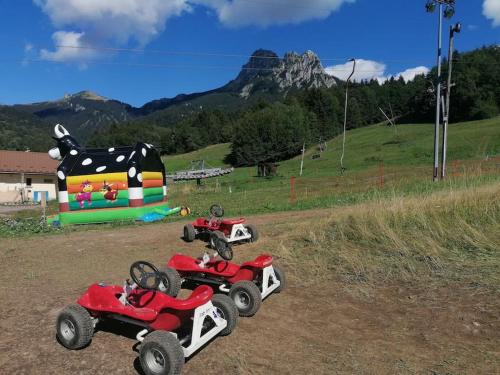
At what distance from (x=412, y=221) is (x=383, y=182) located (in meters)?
15.1

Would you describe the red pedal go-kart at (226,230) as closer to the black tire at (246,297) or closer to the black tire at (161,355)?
the black tire at (246,297)

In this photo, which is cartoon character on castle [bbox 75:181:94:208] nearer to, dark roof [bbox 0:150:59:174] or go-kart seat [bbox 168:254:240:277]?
go-kart seat [bbox 168:254:240:277]

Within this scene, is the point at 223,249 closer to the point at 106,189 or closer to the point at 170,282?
the point at 170,282

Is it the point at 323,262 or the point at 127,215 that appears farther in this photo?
the point at 127,215

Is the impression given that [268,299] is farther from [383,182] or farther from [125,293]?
[383,182]

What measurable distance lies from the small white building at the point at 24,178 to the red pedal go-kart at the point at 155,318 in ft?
138

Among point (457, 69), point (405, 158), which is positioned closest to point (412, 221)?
point (405, 158)

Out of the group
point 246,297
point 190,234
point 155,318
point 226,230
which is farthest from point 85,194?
point 155,318

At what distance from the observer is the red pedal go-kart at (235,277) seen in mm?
5031

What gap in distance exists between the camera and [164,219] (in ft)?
49.1

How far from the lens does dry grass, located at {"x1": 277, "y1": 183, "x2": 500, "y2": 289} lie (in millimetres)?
5969

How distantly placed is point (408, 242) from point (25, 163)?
47308mm

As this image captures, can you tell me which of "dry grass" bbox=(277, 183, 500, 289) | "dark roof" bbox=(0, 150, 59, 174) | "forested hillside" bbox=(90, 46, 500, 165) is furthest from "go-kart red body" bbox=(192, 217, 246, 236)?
"forested hillside" bbox=(90, 46, 500, 165)

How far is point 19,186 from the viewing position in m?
43.4
